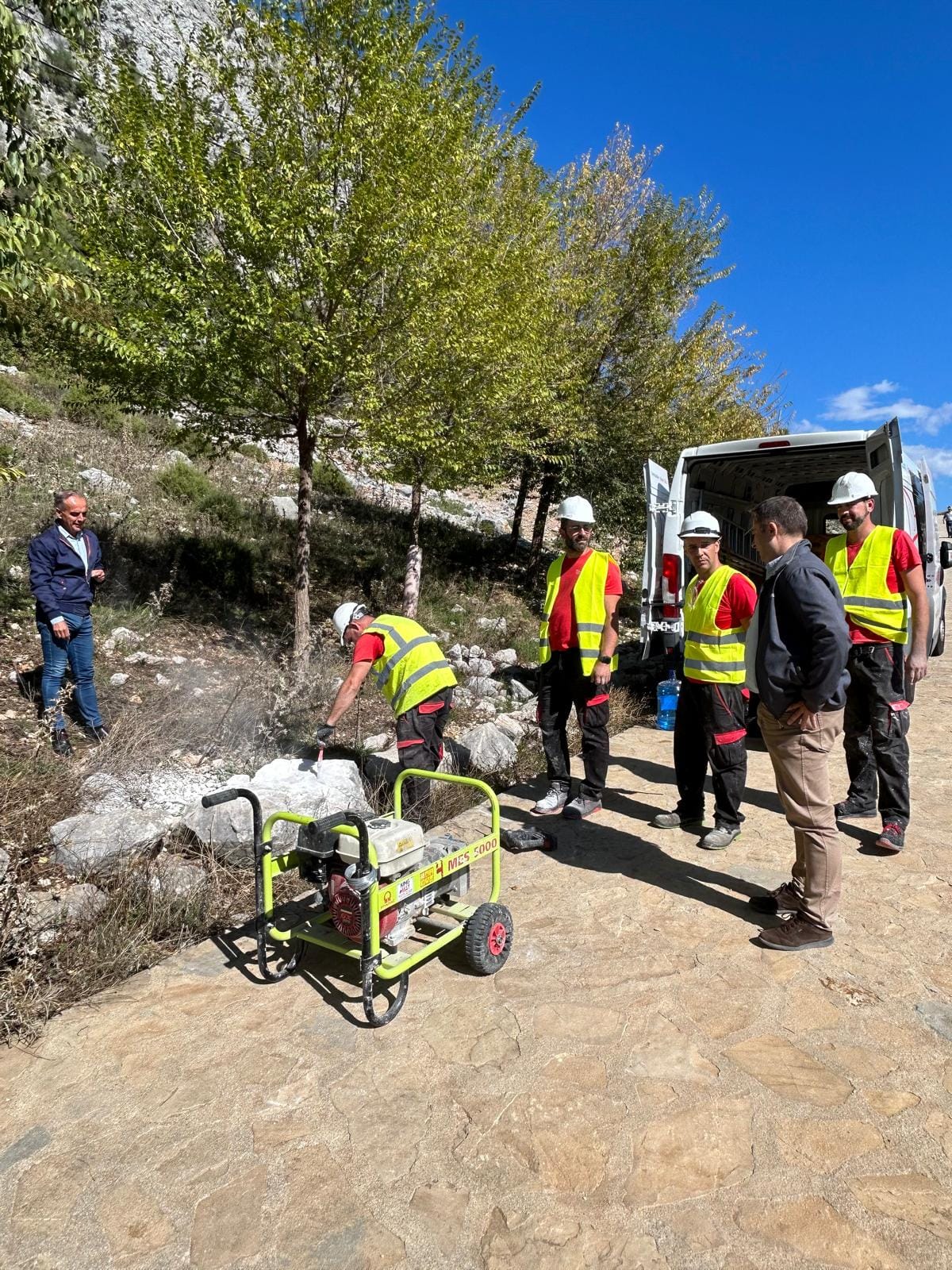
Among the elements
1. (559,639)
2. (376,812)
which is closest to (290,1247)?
(376,812)

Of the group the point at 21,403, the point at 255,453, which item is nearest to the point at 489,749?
the point at 21,403

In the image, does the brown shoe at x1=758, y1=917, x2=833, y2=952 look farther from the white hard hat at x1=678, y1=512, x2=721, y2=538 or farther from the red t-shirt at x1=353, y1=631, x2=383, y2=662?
the red t-shirt at x1=353, y1=631, x2=383, y2=662

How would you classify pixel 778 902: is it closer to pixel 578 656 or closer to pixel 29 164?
pixel 578 656

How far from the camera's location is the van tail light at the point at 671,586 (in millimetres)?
6891

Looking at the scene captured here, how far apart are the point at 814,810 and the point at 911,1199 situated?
1.51 meters

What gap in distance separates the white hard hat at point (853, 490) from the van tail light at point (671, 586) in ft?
7.80

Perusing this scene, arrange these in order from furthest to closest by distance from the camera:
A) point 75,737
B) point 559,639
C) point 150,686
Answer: point 150,686, point 75,737, point 559,639

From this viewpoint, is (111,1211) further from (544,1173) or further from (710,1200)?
(710,1200)

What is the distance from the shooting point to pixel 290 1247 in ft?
6.34

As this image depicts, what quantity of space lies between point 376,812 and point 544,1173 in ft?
8.82

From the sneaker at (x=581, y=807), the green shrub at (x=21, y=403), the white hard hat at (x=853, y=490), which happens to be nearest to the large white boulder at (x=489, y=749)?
the sneaker at (x=581, y=807)

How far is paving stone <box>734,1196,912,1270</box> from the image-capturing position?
1.88 meters

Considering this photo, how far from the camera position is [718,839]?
4512 mm

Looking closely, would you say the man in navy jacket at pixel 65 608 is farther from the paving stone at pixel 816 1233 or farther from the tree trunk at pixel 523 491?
the tree trunk at pixel 523 491
